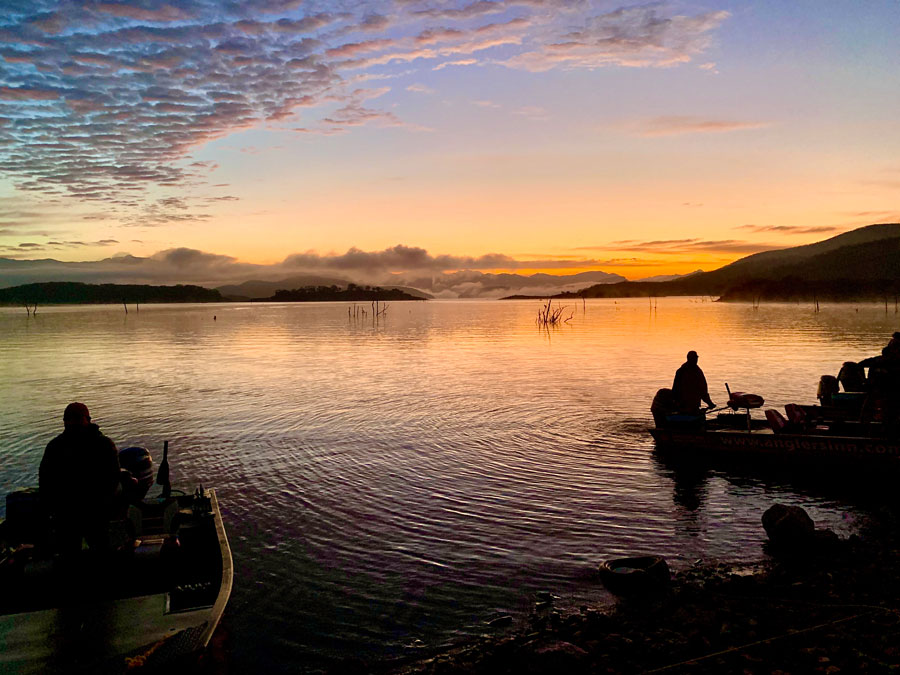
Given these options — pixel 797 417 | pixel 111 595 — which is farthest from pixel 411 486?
pixel 797 417

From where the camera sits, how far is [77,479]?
8523 millimetres

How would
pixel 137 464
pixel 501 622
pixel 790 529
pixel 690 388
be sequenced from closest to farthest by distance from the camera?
pixel 501 622, pixel 790 529, pixel 137 464, pixel 690 388

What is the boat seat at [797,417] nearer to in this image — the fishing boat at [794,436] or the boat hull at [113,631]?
the fishing boat at [794,436]

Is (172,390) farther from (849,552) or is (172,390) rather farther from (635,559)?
(849,552)

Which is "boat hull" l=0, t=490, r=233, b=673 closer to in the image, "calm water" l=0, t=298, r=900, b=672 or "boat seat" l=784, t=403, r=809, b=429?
"calm water" l=0, t=298, r=900, b=672

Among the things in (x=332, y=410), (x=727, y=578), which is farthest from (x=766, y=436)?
(x=332, y=410)

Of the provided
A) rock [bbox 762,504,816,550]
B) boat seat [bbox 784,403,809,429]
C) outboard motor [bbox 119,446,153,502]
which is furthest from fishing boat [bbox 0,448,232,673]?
boat seat [bbox 784,403,809,429]

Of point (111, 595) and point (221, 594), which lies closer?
point (221, 594)

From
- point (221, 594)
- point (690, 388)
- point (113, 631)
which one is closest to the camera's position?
point (113, 631)

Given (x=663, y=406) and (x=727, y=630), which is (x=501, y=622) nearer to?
(x=727, y=630)

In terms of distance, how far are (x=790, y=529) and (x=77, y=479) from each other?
1186cm

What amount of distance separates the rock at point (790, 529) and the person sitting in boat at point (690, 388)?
8.09 m

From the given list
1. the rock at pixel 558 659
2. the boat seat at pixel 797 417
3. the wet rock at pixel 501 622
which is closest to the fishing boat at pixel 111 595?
the wet rock at pixel 501 622

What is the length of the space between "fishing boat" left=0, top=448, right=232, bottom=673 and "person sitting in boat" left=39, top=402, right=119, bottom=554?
1.41ft
